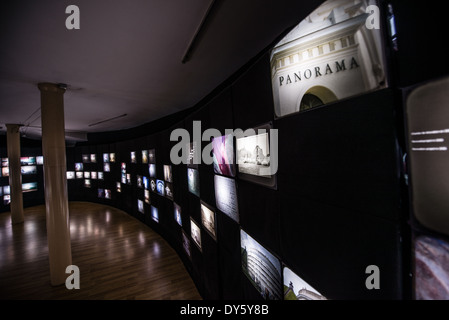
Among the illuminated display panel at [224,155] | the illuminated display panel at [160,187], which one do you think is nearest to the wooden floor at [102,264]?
the illuminated display panel at [160,187]

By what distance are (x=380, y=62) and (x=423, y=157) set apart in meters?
0.41

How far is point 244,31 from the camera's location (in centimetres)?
226

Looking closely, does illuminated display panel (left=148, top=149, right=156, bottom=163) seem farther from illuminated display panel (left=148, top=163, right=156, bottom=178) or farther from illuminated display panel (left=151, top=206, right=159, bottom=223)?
illuminated display panel (left=151, top=206, right=159, bottom=223)

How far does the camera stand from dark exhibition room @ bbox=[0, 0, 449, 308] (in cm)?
71

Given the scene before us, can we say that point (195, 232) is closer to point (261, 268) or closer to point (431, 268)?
point (261, 268)

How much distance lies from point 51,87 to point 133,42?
2.55 meters

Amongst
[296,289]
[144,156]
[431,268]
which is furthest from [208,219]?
[144,156]

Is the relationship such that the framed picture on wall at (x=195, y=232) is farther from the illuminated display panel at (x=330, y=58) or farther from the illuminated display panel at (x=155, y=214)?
the illuminated display panel at (x=155, y=214)

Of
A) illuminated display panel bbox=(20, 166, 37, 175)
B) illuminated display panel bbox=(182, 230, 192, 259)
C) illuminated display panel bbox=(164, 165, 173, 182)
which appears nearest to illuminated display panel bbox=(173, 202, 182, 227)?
illuminated display panel bbox=(182, 230, 192, 259)

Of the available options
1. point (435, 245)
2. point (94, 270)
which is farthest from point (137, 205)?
point (435, 245)

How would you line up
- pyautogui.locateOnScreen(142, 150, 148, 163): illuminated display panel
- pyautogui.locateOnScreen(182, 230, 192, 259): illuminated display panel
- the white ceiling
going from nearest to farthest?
the white ceiling → pyautogui.locateOnScreen(182, 230, 192, 259): illuminated display panel → pyautogui.locateOnScreen(142, 150, 148, 163): illuminated display panel

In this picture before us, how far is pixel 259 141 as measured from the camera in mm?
1580

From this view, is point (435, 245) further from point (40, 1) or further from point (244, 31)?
point (40, 1)

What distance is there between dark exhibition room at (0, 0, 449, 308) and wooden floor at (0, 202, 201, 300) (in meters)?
0.05
